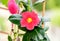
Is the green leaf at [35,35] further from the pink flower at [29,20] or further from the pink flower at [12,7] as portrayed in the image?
the pink flower at [12,7]

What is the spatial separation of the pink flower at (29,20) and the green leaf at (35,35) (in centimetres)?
6

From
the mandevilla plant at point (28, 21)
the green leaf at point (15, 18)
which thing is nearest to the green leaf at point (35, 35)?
the mandevilla plant at point (28, 21)

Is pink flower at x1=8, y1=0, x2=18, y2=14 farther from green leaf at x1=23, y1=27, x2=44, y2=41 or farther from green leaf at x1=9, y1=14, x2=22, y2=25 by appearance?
green leaf at x1=23, y1=27, x2=44, y2=41

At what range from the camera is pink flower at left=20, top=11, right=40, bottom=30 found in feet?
3.28

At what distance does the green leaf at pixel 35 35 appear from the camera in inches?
40.8

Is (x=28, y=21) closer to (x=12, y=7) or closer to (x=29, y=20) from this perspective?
(x=29, y=20)

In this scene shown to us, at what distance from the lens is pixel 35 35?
1.04m

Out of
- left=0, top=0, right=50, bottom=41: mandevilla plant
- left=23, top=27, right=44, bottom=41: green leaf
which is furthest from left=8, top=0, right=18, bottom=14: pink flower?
left=23, top=27, right=44, bottom=41: green leaf

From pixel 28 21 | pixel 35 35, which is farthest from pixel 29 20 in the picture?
pixel 35 35

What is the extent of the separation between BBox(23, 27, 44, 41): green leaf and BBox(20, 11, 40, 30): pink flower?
0.19ft

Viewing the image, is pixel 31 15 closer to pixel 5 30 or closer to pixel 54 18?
pixel 54 18

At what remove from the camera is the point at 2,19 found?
159 cm

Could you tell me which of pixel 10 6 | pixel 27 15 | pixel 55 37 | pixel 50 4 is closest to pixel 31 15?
pixel 27 15

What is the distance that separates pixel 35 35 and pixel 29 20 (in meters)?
0.11
